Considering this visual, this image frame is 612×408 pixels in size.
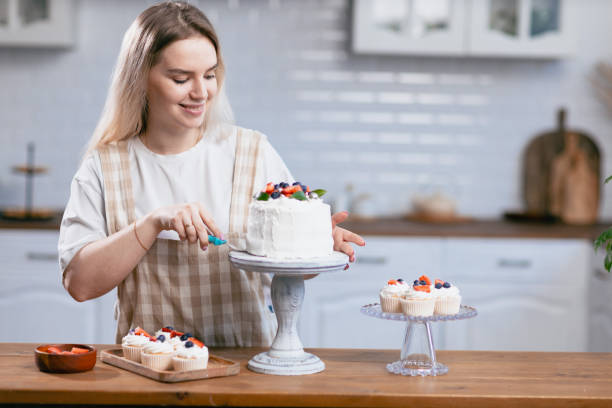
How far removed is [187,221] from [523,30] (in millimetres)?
2573

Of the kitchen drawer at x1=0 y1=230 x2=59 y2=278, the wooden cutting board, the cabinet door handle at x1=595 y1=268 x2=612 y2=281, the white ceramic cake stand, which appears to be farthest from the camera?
the wooden cutting board

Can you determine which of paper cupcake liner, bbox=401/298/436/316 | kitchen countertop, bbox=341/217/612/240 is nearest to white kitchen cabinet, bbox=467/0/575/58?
kitchen countertop, bbox=341/217/612/240

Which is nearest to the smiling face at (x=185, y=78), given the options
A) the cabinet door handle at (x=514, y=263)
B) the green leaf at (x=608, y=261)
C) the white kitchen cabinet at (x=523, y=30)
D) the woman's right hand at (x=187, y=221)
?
the woman's right hand at (x=187, y=221)

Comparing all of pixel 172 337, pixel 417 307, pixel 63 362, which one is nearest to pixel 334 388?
pixel 417 307

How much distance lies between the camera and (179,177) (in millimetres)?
1887

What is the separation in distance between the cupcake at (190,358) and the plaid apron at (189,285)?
0.34 m

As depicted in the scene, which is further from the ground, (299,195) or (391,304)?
(299,195)

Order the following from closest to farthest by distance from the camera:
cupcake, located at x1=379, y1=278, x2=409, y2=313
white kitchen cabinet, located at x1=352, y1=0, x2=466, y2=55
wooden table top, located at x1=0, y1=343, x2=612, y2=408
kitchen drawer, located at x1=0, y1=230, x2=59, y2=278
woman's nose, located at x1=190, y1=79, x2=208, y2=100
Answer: wooden table top, located at x1=0, y1=343, x2=612, y2=408, cupcake, located at x1=379, y1=278, x2=409, y2=313, woman's nose, located at x1=190, y1=79, x2=208, y2=100, kitchen drawer, located at x1=0, y1=230, x2=59, y2=278, white kitchen cabinet, located at x1=352, y1=0, x2=466, y2=55

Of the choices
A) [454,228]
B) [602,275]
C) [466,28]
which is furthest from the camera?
[466,28]

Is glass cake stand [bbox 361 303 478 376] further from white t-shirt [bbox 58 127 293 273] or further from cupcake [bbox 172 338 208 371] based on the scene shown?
white t-shirt [bbox 58 127 293 273]

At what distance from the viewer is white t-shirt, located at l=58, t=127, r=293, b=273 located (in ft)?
5.97

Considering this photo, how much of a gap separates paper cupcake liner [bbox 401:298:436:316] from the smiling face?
0.63m

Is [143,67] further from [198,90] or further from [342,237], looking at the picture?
[342,237]

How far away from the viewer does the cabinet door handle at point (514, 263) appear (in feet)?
11.2
